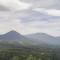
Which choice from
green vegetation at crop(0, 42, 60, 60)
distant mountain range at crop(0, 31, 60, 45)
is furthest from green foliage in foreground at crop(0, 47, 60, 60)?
distant mountain range at crop(0, 31, 60, 45)

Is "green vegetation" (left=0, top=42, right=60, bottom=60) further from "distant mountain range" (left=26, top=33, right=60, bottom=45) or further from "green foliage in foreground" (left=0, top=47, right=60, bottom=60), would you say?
"distant mountain range" (left=26, top=33, right=60, bottom=45)

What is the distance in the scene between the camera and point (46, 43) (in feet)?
13.0

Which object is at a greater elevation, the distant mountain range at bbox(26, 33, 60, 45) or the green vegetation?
the distant mountain range at bbox(26, 33, 60, 45)

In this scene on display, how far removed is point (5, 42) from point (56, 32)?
113 cm

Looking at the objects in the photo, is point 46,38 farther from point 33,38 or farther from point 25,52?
point 25,52

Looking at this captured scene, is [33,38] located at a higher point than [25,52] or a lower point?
higher

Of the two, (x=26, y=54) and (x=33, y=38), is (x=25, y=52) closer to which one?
(x=26, y=54)

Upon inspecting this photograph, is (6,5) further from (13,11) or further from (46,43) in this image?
(46,43)

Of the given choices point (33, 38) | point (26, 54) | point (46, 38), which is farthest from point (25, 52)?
point (46, 38)

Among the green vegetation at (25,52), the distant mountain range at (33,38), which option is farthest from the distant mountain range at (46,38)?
the green vegetation at (25,52)

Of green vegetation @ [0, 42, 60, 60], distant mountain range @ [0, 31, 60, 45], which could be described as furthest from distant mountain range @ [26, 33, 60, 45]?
green vegetation @ [0, 42, 60, 60]

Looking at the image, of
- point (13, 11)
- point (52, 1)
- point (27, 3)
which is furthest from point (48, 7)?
point (13, 11)

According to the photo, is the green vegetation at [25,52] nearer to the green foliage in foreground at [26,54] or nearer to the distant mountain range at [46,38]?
the green foliage in foreground at [26,54]

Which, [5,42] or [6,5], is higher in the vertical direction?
[6,5]
